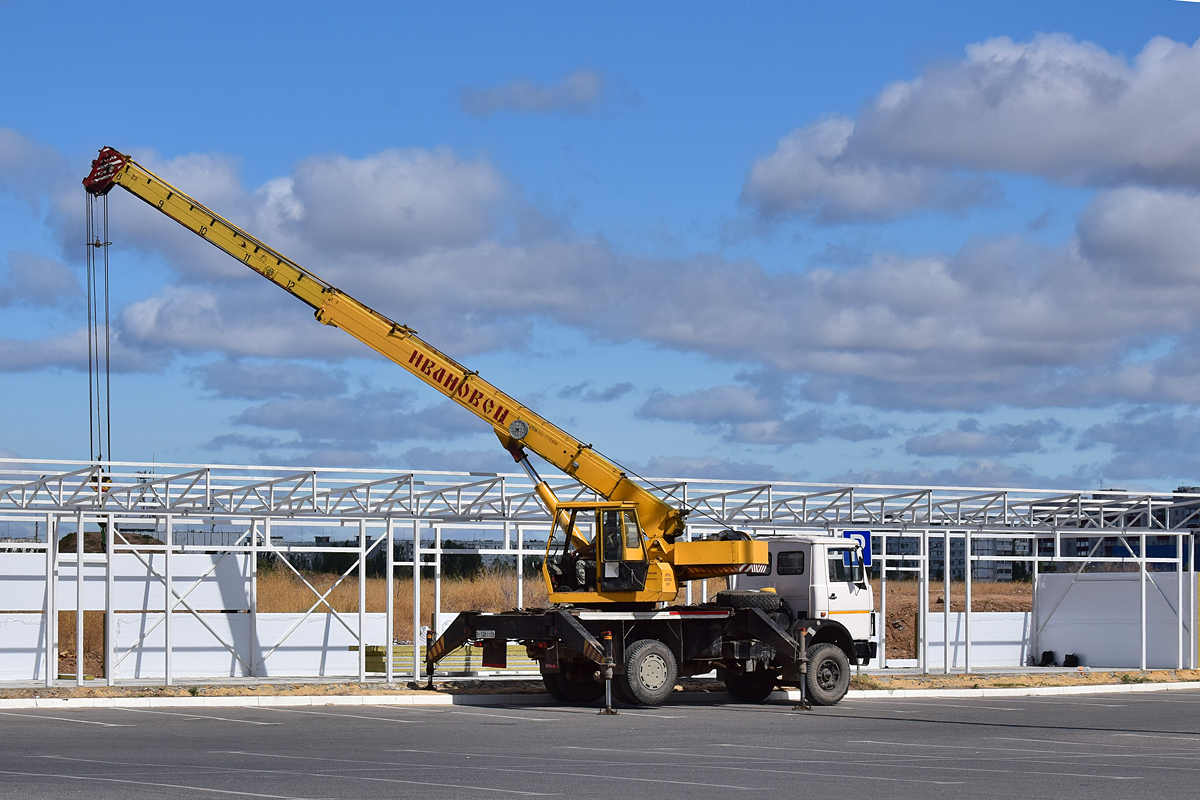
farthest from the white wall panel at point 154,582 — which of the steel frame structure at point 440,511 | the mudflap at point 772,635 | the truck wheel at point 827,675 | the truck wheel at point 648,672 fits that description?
the truck wheel at point 827,675

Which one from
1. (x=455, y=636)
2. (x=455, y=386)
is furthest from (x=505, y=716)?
(x=455, y=386)

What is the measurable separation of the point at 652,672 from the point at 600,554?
199cm

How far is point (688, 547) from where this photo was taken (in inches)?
952

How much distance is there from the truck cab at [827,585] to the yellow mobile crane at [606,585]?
1.22 ft

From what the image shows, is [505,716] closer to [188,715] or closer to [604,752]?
[188,715]

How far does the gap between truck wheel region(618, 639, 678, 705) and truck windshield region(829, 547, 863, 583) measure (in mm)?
3594

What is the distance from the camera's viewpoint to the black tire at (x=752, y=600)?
24078 mm

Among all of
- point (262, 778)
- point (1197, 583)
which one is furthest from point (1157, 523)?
point (262, 778)

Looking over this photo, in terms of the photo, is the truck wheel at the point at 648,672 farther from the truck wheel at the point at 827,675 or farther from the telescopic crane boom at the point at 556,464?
the truck wheel at the point at 827,675

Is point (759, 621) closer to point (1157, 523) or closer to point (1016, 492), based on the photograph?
point (1016, 492)

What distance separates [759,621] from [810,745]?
627 cm

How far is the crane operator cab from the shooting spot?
77.0ft

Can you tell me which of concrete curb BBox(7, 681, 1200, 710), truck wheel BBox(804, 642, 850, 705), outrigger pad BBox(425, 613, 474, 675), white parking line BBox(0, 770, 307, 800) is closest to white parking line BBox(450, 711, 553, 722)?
outrigger pad BBox(425, 613, 474, 675)

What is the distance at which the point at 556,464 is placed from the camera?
2480 centimetres
